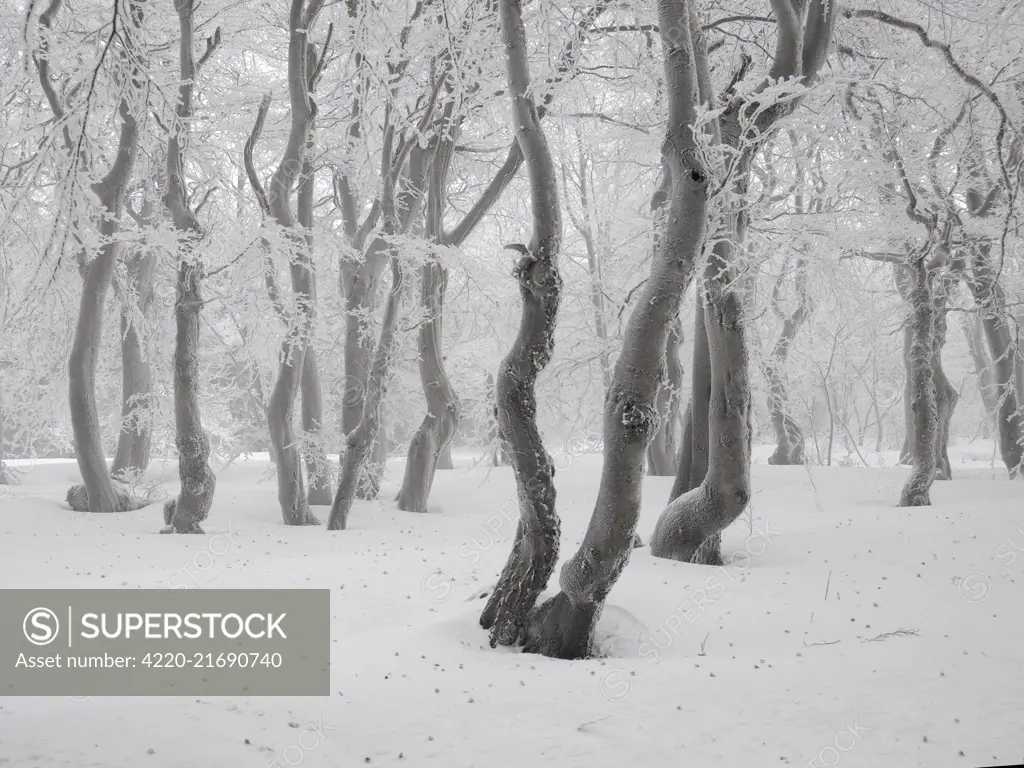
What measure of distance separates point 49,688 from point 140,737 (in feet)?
2.76

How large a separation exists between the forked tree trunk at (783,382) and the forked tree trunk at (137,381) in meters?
9.31

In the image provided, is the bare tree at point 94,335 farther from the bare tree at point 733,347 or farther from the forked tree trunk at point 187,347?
the bare tree at point 733,347

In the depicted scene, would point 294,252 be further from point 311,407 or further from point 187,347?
point 311,407

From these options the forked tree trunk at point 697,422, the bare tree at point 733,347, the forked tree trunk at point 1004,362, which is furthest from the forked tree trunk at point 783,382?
the bare tree at point 733,347

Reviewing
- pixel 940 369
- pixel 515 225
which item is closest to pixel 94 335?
pixel 515 225

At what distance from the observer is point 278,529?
27.7 ft

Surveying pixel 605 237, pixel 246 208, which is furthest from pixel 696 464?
pixel 605 237

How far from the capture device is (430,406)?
958 cm

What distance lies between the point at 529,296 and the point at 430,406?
563cm

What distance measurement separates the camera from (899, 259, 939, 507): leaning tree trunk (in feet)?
28.2

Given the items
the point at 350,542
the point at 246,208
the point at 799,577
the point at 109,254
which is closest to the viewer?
the point at 799,577

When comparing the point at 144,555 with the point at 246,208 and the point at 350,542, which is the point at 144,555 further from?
the point at 246,208

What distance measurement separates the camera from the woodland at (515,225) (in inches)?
161

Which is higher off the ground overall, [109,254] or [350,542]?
[109,254]
